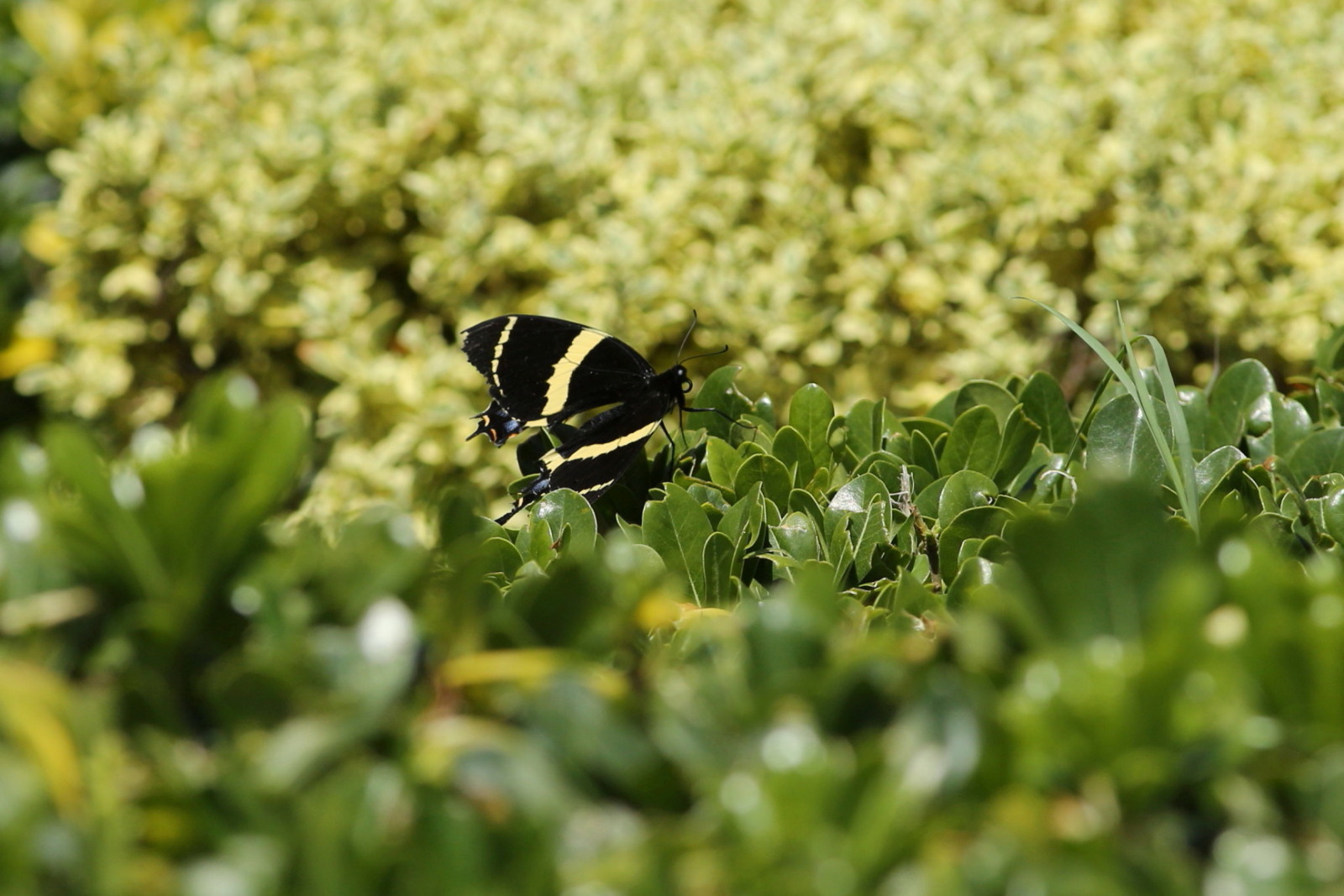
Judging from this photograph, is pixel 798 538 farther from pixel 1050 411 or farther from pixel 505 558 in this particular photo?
pixel 1050 411

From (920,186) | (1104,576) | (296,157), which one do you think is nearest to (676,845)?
(1104,576)

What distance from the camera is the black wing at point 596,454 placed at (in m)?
2.31

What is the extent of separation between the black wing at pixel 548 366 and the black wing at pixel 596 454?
0.98 ft

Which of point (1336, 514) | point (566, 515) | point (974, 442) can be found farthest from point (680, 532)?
point (1336, 514)

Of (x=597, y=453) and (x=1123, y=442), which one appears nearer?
(x=1123, y=442)

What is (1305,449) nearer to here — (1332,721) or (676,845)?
(1332,721)

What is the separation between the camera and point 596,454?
8.00 ft

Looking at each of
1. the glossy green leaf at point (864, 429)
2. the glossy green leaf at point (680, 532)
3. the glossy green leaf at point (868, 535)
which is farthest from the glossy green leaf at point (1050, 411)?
the glossy green leaf at point (680, 532)

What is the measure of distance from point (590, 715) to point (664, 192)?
11.1 feet

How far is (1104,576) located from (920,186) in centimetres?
319

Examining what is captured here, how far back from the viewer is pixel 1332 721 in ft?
3.45

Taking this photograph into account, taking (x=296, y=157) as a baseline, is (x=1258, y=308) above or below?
below

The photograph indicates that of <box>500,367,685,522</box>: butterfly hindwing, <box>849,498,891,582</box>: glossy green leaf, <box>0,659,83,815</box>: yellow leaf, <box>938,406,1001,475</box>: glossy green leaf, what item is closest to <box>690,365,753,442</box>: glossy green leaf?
<box>500,367,685,522</box>: butterfly hindwing

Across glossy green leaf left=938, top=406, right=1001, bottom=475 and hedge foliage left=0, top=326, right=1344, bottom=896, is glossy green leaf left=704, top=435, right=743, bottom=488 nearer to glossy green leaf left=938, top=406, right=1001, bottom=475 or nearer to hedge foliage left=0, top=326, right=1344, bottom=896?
glossy green leaf left=938, top=406, right=1001, bottom=475
